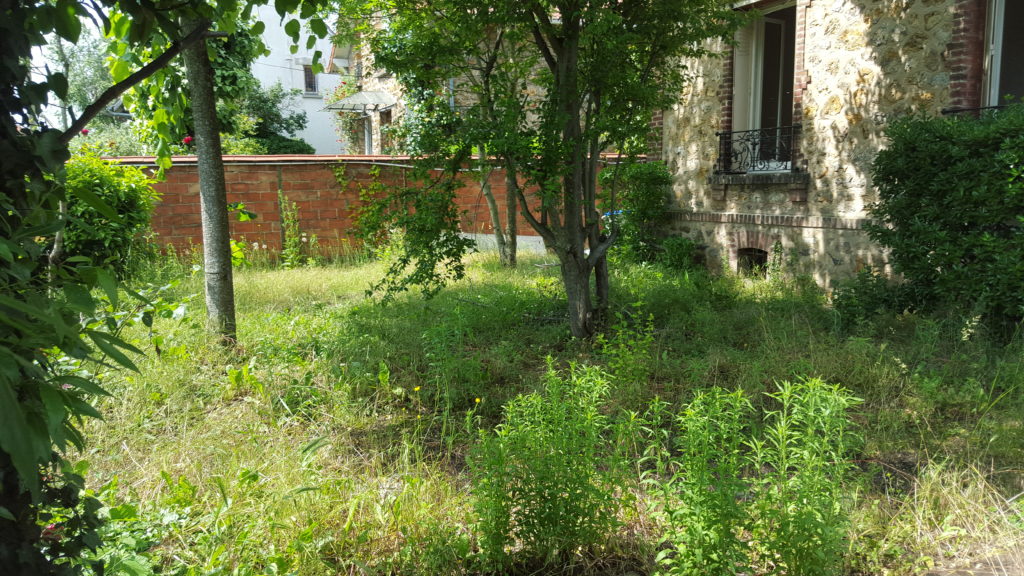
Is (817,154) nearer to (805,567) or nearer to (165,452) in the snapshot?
(805,567)

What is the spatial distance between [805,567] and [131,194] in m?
8.22

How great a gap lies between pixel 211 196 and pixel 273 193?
589 centimetres

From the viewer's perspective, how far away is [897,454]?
3.90m

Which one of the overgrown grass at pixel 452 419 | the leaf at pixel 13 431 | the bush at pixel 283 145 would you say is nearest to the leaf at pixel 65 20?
the leaf at pixel 13 431

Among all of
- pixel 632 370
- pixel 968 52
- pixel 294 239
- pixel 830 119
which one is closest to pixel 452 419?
pixel 632 370

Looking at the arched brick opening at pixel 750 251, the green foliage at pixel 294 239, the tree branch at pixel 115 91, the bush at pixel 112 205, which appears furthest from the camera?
the green foliage at pixel 294 239

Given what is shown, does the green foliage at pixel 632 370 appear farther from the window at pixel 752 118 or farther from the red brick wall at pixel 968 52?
the window at pixel 752 118

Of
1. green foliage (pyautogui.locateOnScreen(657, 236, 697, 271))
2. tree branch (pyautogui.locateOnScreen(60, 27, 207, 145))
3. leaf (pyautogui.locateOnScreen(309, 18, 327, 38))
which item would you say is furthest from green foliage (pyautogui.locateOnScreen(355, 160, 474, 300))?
green foliage (pyautogui.locateOnScreen(657, 236, 697, 271))

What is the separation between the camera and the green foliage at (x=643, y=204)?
1033 cm

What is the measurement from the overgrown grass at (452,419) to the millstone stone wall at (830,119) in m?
0.96

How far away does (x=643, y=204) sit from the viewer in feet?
34.0

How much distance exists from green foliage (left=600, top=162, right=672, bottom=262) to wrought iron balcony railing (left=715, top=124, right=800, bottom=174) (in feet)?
3.45

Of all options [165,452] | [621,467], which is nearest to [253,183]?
[165,452]

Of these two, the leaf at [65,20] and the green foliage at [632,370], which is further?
the green foliage at [632,370]
